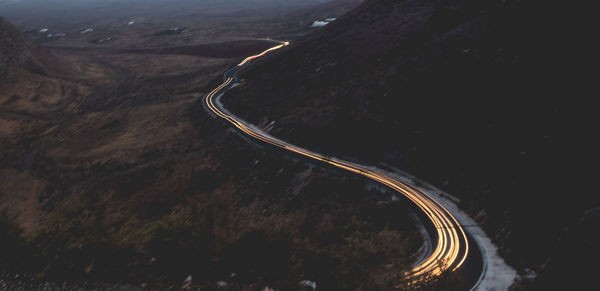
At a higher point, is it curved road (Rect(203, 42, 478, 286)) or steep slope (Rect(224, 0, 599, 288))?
steep slope (Rect(224, 0, 599, 288))

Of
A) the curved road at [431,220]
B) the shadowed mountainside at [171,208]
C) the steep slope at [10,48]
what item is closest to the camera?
the shadowed mountainside at [171,208]

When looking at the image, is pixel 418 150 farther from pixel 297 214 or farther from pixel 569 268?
pixel 569 268

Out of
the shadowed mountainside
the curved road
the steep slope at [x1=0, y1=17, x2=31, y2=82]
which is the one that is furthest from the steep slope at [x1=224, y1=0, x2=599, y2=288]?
the steep slope at [x1=0, y1=17, x2=31, y2=82]

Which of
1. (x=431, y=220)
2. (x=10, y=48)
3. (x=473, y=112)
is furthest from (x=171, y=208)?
(x=10, y=48)

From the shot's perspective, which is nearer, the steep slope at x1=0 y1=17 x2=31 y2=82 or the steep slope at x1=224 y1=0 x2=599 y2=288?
the steep slope at x1=224 y1=0 x2=599 y2=288

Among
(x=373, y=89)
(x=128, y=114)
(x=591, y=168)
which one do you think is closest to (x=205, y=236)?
(x=591, y=168)

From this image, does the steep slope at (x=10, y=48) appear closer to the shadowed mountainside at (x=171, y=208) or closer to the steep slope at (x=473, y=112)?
the shadowed mountainside at (x=171, y=208)

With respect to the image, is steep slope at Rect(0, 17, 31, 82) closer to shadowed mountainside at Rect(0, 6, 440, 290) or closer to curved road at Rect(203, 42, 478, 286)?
shadowed mountainside at Rect(0, 6, 440, 290)

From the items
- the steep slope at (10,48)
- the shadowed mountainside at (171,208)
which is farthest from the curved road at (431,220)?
the steep slope at (10,48)
